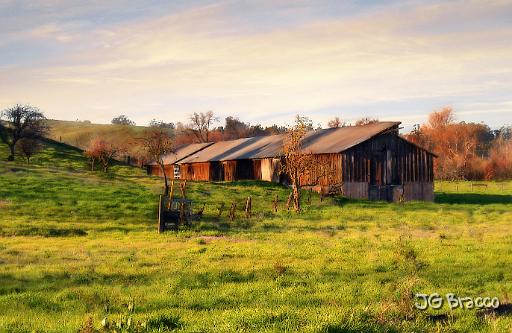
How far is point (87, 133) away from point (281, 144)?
119318 mm

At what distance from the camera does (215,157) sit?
68.0m

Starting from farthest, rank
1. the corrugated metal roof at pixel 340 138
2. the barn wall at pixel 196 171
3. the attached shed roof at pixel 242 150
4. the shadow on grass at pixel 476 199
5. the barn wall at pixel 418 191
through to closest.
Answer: the barn wall at pixel 196 171 < the attached shed roof at pixel 242 150 < the barn wall at pixel 418 191 < the corrugated metal roof at pixel 340 138 < the shadow on grass at pixel 476 199

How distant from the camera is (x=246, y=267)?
17219 millimetres

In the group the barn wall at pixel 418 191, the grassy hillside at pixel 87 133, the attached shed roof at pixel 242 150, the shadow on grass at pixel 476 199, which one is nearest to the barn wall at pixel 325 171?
the attached shed roof at pixel 242 150

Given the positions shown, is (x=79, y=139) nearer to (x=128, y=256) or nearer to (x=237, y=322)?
(x=128, y=256)

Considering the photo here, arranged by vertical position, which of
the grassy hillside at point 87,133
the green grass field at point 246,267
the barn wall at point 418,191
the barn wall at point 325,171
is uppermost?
the grassy hillside at point 87,133

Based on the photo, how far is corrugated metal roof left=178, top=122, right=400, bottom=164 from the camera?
5078 cm

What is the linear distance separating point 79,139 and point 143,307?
155927mm

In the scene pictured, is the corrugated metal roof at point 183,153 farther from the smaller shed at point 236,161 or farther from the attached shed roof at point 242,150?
the smaller shed at point 236,161

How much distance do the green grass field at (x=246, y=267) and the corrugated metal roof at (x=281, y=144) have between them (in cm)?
1314

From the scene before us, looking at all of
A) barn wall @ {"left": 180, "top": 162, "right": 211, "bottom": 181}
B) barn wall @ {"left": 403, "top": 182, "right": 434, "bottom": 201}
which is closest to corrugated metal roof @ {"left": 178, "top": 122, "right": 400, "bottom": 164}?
barn wall @ {"left": 180, "top": 162, "right": 211, "bottom": 181}

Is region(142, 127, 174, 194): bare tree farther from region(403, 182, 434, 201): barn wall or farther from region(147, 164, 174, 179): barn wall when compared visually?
region(403, 182, 434, 201): barn wall

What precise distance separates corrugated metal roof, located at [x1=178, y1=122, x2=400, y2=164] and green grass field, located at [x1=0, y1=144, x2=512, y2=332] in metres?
13.1

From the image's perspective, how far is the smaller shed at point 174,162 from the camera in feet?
249
